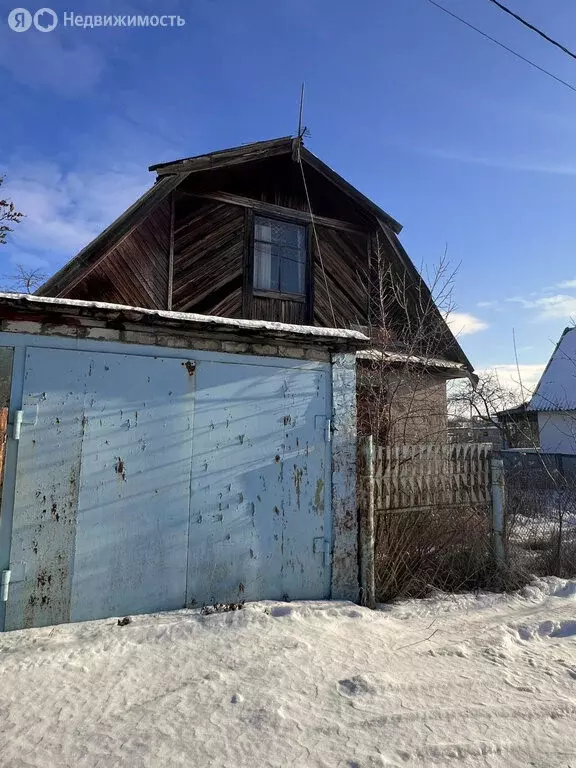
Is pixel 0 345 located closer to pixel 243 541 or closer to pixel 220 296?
pixel 243 541

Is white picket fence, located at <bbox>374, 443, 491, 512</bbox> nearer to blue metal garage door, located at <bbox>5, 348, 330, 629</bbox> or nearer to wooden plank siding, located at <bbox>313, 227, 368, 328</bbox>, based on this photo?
blue metal garage door, located at <bbox>5, 348, 330, 629</bbox>

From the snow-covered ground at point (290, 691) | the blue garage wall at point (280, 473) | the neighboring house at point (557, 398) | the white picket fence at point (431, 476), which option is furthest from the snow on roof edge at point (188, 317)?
the neighboring house at point (557, 398)

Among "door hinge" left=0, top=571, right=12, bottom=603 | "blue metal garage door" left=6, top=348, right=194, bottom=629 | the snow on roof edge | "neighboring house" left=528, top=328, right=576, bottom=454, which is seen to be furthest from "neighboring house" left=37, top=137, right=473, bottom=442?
"neighboring house" left=528, top=328, right=576, bottom=454

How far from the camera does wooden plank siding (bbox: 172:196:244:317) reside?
770 cm

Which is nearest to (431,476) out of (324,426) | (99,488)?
(324,426)

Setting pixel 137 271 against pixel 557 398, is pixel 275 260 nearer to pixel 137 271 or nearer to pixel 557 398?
pixel 137 271

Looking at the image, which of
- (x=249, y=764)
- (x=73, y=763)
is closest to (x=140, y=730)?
(x=73, y=763)

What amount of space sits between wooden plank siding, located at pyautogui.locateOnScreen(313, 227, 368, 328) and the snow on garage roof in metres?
12.3

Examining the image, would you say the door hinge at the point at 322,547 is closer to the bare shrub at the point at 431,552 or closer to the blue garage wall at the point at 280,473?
the blue garage wall at the point at 280,473

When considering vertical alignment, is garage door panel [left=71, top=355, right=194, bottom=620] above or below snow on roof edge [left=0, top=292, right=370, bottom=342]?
below

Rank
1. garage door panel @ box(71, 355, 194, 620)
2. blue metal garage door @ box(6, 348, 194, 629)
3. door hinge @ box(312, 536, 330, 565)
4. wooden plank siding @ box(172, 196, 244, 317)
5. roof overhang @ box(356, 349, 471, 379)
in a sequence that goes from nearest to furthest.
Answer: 1. blue metal garage door @ box(6, 348, 194, 629)
2. garage door panel @ box(71, 355, 194, 620)
3. door hinge @ box(312, 536, 330, 565)
4. roof overhang @ box(356, 349, 471, 379)
5. wooden plank siding @ box(172, 196, 244, 317)

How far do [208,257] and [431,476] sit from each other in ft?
16.3

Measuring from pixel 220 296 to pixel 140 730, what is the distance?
247 inches

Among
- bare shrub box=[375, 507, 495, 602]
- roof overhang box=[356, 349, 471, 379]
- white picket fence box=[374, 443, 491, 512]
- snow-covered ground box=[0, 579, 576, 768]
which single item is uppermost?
roof overhang box=[356, 349, 471, 379]
